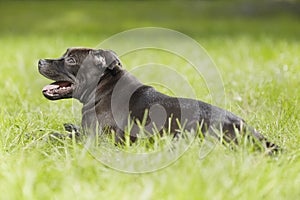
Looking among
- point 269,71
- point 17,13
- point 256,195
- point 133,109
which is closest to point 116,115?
point 133,109

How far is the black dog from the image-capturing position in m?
4.11

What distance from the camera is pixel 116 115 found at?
14.6 ft

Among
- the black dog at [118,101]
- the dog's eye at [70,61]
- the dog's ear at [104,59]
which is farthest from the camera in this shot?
the dog's eye at [70,61]

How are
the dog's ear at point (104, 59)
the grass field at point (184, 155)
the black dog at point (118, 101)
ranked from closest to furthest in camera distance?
the grass field at point (184, 155)
the black dog at point (118, 101)
the dog's ear at point (104, 59)

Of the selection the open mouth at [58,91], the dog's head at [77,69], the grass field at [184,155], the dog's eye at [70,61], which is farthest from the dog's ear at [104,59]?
the grass field at [184,155]

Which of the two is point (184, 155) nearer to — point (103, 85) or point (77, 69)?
point (103, 85)

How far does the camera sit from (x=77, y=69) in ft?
15.3

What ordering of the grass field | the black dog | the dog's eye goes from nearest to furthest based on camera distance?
1. the grass field
2. the black dog
3. the dog's eye

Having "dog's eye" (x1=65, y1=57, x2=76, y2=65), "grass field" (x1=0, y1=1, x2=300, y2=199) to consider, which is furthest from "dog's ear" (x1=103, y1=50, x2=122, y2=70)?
"grass field" (x1=0, y1=1, x2=300, y2=199)

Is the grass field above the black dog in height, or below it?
below

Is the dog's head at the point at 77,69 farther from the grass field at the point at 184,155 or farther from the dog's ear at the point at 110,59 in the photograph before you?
the grass field at the point at 184,155

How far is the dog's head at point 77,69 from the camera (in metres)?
4.59

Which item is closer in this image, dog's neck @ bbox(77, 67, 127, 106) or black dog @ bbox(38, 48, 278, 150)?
black dog @ bbox(38, 48, 278, 150)

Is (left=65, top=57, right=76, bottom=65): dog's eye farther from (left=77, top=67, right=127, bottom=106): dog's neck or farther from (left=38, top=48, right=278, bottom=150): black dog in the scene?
(left=77, top=67, right=127, bottom=106): dog's neck
